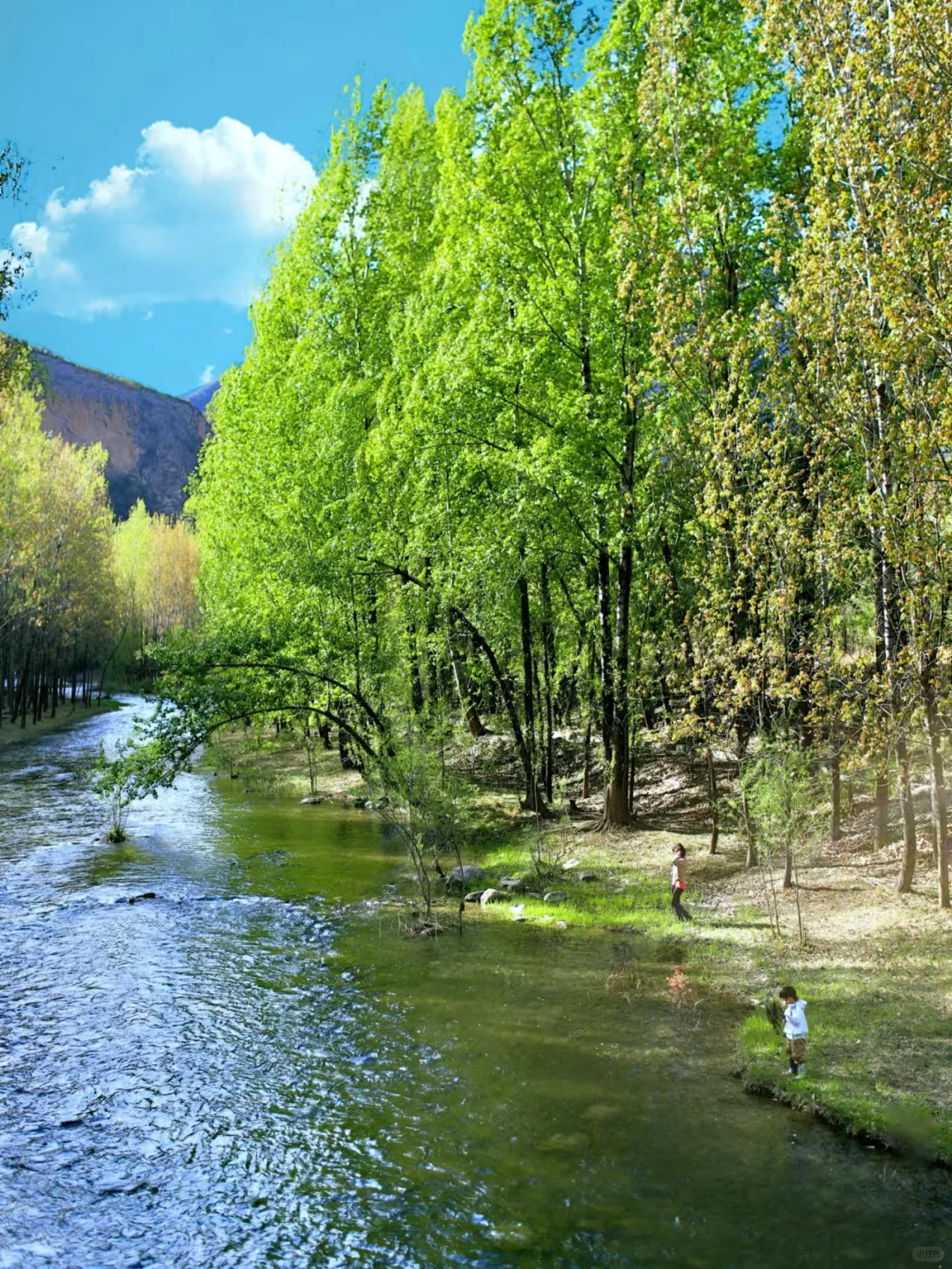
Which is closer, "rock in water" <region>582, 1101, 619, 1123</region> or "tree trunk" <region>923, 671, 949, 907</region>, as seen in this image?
"rock in water" <region>582, 1101, 619, 1123</region>

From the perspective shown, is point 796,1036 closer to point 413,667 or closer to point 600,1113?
point 600,1113

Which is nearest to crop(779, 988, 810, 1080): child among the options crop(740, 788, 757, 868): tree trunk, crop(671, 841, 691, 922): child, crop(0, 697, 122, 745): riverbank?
crop(671, 841, 691, 922): child

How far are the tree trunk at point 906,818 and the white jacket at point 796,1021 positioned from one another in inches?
226

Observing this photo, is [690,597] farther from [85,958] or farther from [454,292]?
[85,958]

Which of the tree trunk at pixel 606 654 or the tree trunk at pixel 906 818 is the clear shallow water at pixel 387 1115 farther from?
the tree trunk at pixel 606 654

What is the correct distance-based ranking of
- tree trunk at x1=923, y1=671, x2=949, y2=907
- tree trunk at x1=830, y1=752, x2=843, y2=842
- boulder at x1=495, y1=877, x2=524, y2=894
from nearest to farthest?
tree trunk at x1=923, y1=671, x2=949, y2=907
tree trunk at x1=830, y1=752, x2=843, y2=842
boulder at x1=495, y1=877, x2=524, y2=894

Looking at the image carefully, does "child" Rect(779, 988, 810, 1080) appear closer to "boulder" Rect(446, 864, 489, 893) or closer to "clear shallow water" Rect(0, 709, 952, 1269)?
"clear shallow water" Rect(0, 709, 952, 1269)

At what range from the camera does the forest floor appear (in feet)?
34.1

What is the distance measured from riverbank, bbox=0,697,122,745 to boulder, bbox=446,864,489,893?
38662 mm

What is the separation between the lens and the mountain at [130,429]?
163375 millimetres

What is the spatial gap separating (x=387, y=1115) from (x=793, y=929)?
8.43m

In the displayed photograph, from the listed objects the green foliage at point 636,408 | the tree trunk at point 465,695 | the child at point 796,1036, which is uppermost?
the green foliage at point 636,408

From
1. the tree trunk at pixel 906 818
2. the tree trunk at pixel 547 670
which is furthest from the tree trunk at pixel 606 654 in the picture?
the tree trunk at pixel 906 818

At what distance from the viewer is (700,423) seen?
59.2 feet
